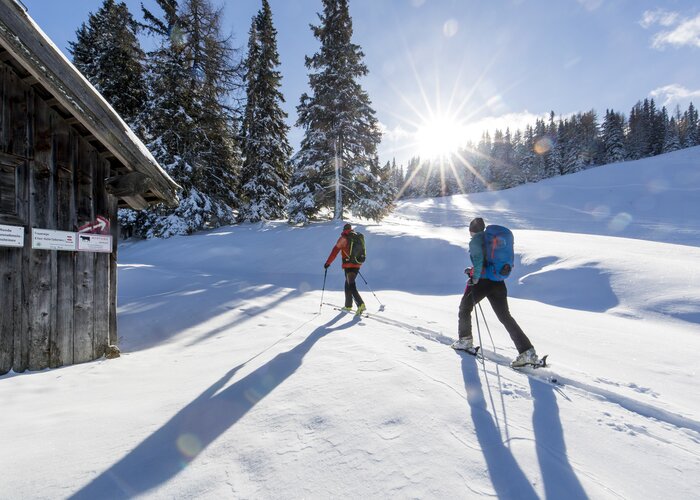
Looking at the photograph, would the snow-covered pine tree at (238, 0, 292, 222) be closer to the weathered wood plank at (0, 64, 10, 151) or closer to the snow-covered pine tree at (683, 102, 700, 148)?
the weathered wood plank at (0, 64, 10, 151)

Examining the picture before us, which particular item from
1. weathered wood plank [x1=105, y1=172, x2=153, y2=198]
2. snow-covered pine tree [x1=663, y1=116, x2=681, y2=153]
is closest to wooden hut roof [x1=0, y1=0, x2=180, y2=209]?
weathered wood plank [x1=105, y1=172, x2=153, y2=198]

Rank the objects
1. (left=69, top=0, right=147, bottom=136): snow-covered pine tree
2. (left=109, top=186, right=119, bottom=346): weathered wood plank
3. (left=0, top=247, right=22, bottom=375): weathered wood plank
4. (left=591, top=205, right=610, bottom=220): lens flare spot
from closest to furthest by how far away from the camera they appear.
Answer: (left=0, top=247, right=22, bottom=375): weathered wood plank, (left=109, top=186, right=119, bottom=346): weathered wood plank, (left=69, top=0, right=147, bottom=136): snow-covered pine tree, (left=591, top=205, right=610, bottom=220): lens flare spot

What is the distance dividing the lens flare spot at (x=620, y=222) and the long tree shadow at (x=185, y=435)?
28104 millimetres

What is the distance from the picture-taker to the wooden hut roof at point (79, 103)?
12.1 ft

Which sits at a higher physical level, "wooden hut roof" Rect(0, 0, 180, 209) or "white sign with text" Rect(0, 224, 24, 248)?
"wooden hut roof" Rect(0, 0, 180, 209)

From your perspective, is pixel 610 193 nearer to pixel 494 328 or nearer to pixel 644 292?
pixel 644 292

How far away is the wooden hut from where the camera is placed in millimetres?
3963

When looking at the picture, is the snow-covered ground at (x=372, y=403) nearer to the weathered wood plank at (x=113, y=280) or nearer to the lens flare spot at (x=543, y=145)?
the weathered wood plank at (x=113, y=280)

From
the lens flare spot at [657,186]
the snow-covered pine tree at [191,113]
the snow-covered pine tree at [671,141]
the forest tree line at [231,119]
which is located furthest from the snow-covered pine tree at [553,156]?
the snow-covered pine tree at [191,113]

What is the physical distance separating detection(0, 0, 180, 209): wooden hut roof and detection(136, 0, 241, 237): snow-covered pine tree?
629 inches

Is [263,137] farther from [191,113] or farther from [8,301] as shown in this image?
[8,301]

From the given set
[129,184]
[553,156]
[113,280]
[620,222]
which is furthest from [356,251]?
[553,156]

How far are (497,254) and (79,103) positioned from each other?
19.1 ft

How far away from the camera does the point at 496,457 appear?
7.55 ft
